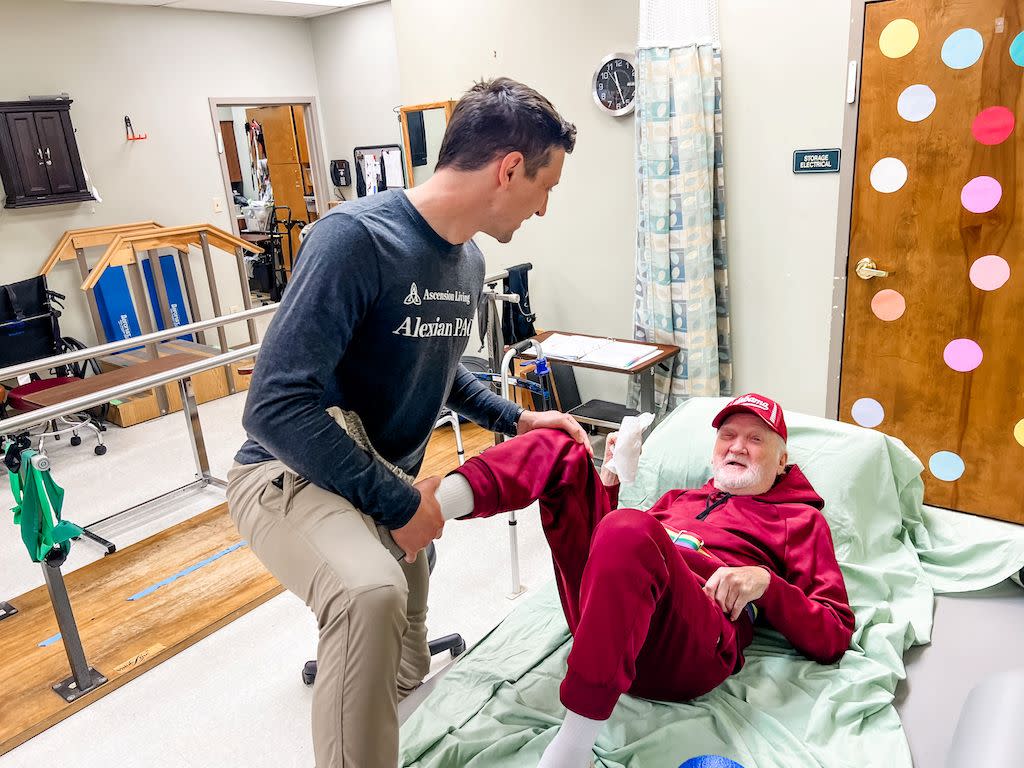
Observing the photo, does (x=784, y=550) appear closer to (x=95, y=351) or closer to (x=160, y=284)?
(x=95, y=351)

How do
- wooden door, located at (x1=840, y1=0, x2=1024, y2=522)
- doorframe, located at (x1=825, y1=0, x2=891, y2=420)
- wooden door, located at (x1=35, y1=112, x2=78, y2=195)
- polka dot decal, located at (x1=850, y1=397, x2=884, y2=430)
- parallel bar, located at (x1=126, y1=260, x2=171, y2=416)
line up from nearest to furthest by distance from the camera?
wooden door, located at (x1=840, y1=0, x2=1024, y2=522) → doorframe, located at (x1=825, y1=0, x2=891, y2=420) → polka dot decal, located at (x1=850, y1=397, x2=884, y2=430) → wooden door, located at (x1=35, y1=112, x2=78, y2=195) → parallel bar, located at (x1=126, y1=260, x2=171, y2=416)

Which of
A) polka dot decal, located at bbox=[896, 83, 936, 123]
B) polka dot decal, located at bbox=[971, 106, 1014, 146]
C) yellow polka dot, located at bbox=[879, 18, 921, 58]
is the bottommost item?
polka dot decal, located at bbox=[971, 106, 1014, 146]

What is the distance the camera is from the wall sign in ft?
9.97

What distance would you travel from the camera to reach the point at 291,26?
6020mm

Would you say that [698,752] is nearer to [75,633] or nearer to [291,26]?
[75,633]

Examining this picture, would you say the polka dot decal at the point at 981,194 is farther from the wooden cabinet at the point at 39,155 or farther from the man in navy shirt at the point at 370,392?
the wooden cabinet at the point at 39,155

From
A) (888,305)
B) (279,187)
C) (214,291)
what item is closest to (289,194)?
(279,187)

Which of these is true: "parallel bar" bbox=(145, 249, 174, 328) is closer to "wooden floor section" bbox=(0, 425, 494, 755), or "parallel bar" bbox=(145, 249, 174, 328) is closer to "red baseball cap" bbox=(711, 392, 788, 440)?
"wooden floor section" bbox=(0, 425, 494, 755)

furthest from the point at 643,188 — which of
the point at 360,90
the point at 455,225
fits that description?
the point at 360,90

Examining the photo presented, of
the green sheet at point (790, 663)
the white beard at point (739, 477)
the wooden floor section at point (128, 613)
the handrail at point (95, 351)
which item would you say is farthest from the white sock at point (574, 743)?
the wooden floor section at point (128, 613)

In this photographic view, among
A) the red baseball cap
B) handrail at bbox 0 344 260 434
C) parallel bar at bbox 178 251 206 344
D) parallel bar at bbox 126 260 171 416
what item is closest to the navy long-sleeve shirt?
the red baseball cap

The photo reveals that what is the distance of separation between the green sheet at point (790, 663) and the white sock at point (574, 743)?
14 centimetres

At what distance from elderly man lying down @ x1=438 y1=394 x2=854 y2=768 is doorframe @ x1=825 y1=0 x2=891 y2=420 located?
1380 mm

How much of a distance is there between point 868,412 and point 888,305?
466 mm
